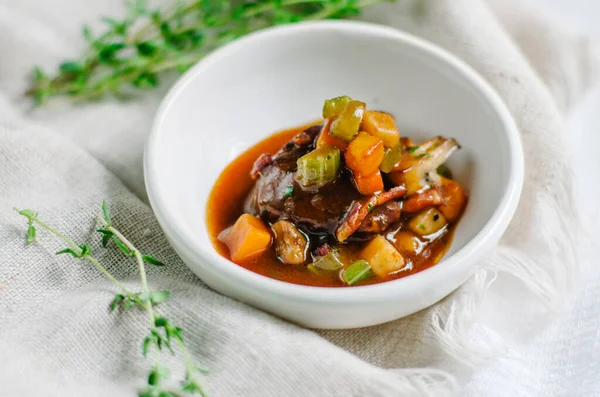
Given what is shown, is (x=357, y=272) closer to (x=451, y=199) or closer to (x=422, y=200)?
(x=422, y=200)

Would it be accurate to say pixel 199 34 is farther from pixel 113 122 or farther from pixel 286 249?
pixel 286 249

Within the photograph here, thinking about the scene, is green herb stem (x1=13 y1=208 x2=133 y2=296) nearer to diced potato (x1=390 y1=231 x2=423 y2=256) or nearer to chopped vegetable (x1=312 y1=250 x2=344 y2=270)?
chopped vegetable (x1=312 y1=250 x2=344 y2=270)

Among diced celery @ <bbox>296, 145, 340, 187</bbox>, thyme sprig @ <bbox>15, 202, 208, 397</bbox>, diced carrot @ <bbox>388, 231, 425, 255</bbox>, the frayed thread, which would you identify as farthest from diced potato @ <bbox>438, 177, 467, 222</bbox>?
thyme sprig @ <bbox>15, 202, 208, 397</bbox>

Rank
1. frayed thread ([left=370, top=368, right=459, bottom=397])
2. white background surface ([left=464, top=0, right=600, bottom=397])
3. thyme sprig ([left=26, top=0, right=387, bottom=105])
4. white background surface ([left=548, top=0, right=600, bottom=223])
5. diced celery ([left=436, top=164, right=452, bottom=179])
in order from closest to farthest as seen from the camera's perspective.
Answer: frayed thread ([left=370, top=368, right=459, bottom=397]) < white background surface ([left=464, top=0, right=600, bottom=397]) < diced celery ([left=436, top=164, right=452, bottom=179]) < white background surface ([left=548, top=0, right=600, bottom=223]) < thyme sprig ([left=26, top=0, right=387, bottom=105])

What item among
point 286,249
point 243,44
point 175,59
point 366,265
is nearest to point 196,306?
point 286,249

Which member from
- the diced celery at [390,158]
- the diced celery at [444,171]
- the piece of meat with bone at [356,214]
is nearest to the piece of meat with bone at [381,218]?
the piece of meat with bone at [356,214]

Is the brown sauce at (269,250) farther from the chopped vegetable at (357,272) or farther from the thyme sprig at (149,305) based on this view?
the thyme sprig at (149,305)

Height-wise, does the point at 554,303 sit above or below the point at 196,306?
below
